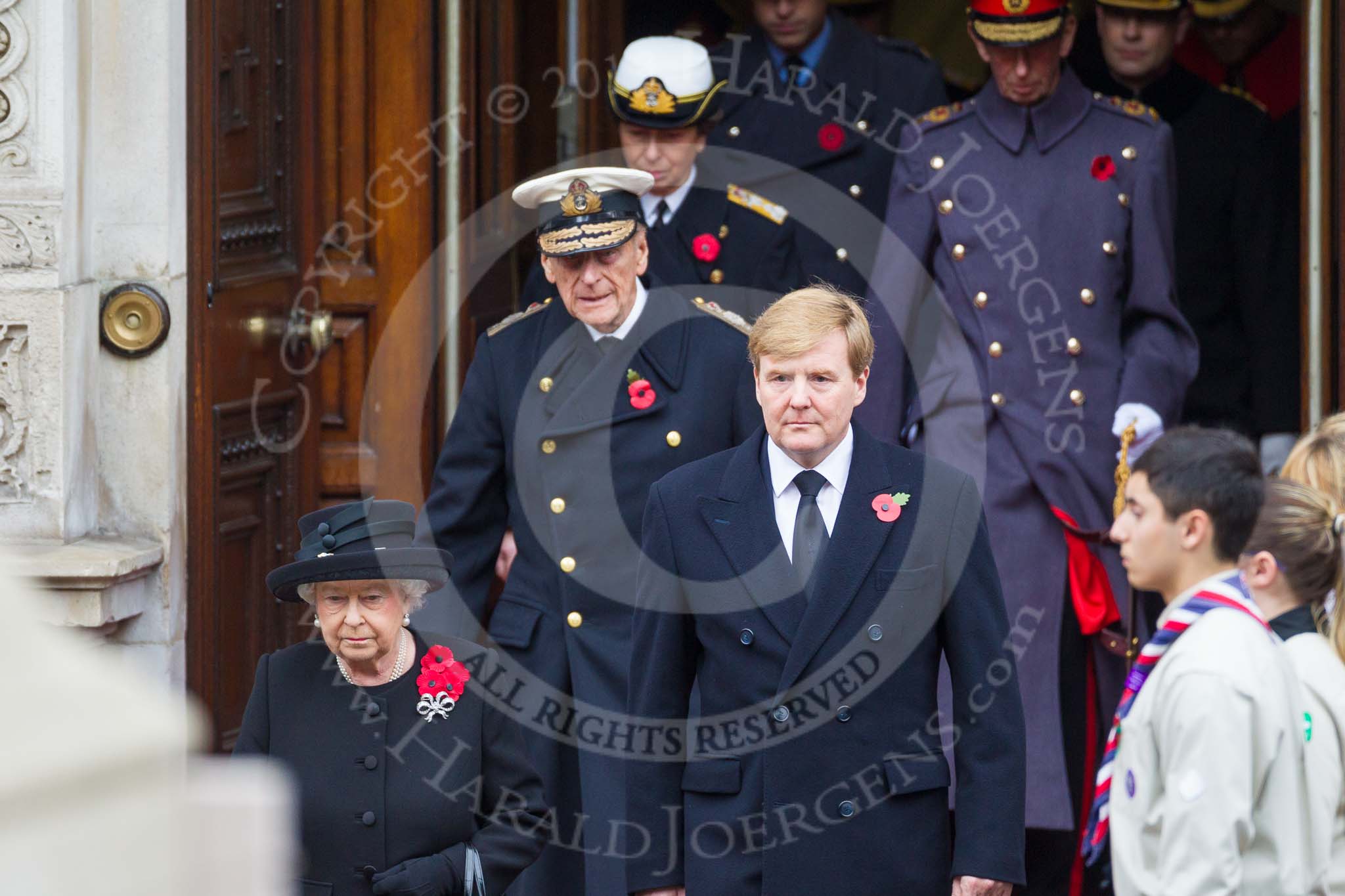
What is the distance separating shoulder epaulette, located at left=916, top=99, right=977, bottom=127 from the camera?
18.7 ft

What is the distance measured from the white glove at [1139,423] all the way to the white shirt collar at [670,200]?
1.26m

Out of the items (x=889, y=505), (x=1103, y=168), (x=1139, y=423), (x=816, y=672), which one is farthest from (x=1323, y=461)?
(x=1103, y=168)

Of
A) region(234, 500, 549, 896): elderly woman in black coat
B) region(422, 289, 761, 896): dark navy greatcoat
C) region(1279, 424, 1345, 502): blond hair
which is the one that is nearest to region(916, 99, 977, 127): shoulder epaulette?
region(422, 289, 761, 896): dark navy greatcoat

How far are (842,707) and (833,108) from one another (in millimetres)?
2840

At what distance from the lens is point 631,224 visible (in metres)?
4.67

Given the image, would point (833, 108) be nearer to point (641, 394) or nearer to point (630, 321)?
point (630, 321)

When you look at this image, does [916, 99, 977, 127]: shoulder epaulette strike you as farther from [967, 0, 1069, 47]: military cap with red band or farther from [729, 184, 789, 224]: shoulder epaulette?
[729, 184, 789, 224]: shoulder epaulette

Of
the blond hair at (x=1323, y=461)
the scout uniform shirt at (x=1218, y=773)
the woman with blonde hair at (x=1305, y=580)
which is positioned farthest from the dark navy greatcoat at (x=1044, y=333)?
the scout uniform shirt at (x=1218, y=773)

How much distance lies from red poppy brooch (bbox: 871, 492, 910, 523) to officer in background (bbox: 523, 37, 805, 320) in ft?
5.65

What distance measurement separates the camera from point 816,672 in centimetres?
359

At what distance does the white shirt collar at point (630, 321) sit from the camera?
475 cm

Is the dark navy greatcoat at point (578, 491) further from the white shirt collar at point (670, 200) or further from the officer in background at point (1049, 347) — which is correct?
the officer in background at point (1049, 347)

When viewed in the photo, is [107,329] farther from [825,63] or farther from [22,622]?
[22,622]

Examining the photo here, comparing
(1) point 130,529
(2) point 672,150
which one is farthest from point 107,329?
(2) point 672,150
